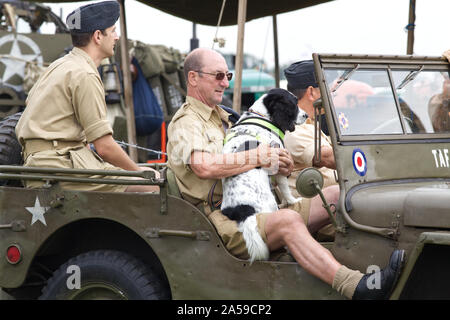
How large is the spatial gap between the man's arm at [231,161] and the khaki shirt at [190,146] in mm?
57

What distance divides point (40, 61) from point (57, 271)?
7437 millimetres

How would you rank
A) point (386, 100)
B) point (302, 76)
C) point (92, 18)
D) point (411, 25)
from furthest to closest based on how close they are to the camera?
point (411, 25) < point (302, 76) < point (92, 18) < point (386, 100)

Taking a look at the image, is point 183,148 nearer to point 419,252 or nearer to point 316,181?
point 316,181

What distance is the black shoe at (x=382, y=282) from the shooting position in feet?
10.6

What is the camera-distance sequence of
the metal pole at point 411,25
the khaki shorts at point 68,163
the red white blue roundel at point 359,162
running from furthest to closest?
the metal pole at point 411,25
the khaki shorts at point 68,163
the red white blue roundel at point 359,162

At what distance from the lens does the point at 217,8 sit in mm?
7727

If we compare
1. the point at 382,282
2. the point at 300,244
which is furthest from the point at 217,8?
the point at 382,282

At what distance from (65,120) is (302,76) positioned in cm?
164

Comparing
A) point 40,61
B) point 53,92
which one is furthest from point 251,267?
point 40,61

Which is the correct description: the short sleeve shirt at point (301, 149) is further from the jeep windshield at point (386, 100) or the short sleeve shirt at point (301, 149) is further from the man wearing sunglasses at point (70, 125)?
the man wearing sunglasses at point (70, 125)

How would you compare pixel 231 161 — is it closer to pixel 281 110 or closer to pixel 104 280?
pixel 281 110

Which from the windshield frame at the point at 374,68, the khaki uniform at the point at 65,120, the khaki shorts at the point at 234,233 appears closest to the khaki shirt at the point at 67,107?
the khaki uniform at the point at 65,120

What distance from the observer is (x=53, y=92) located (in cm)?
432

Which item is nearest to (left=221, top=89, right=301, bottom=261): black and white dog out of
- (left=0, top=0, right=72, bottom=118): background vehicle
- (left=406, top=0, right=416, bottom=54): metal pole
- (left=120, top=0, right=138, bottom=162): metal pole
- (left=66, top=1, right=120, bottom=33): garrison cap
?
(left=66, top=1, right=120, bottom=33): garrison cap
